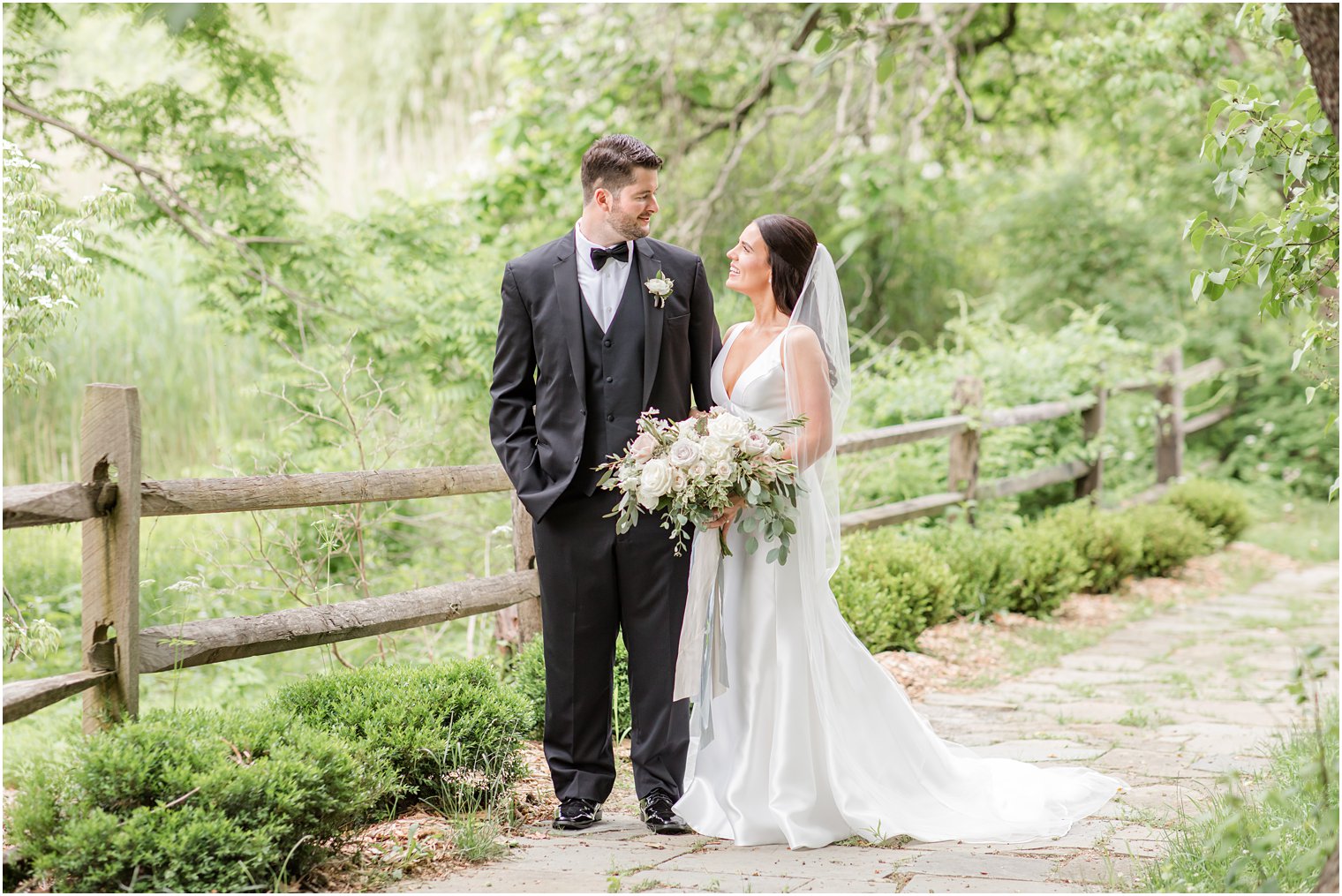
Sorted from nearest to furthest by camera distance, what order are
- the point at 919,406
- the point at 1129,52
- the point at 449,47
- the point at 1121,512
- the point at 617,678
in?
the point at 617,678, the point at 1129,52, the point at 919,406, the point at 1121,512, the point at 449,47

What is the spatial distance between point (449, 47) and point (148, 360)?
7.21m

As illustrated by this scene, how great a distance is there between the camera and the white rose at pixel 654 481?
12.2 ft

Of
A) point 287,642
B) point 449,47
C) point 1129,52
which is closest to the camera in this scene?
point 287,642

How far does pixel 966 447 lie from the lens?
27.8 ft

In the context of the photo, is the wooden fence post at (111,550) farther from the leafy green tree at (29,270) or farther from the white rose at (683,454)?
the white rose at (683,454)

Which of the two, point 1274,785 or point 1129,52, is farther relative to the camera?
point 1129,52

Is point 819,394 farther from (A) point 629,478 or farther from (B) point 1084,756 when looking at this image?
(B) point 1084,756

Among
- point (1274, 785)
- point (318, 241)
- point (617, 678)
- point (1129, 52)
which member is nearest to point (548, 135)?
point (318, 241)

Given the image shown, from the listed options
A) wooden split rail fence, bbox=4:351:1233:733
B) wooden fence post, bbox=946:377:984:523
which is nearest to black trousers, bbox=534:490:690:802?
wooden split rail fence, bbox=4:351:1233:733

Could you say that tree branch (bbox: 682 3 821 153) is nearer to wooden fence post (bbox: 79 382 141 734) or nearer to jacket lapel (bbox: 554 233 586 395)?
jacket lapel (bbox: 554 233 586 395)

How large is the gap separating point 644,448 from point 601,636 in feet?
2.41

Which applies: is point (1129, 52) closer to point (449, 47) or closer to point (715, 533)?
point (715, 533)

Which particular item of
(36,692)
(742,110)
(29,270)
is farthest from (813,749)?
(742,110)

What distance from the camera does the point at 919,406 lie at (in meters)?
9.13
